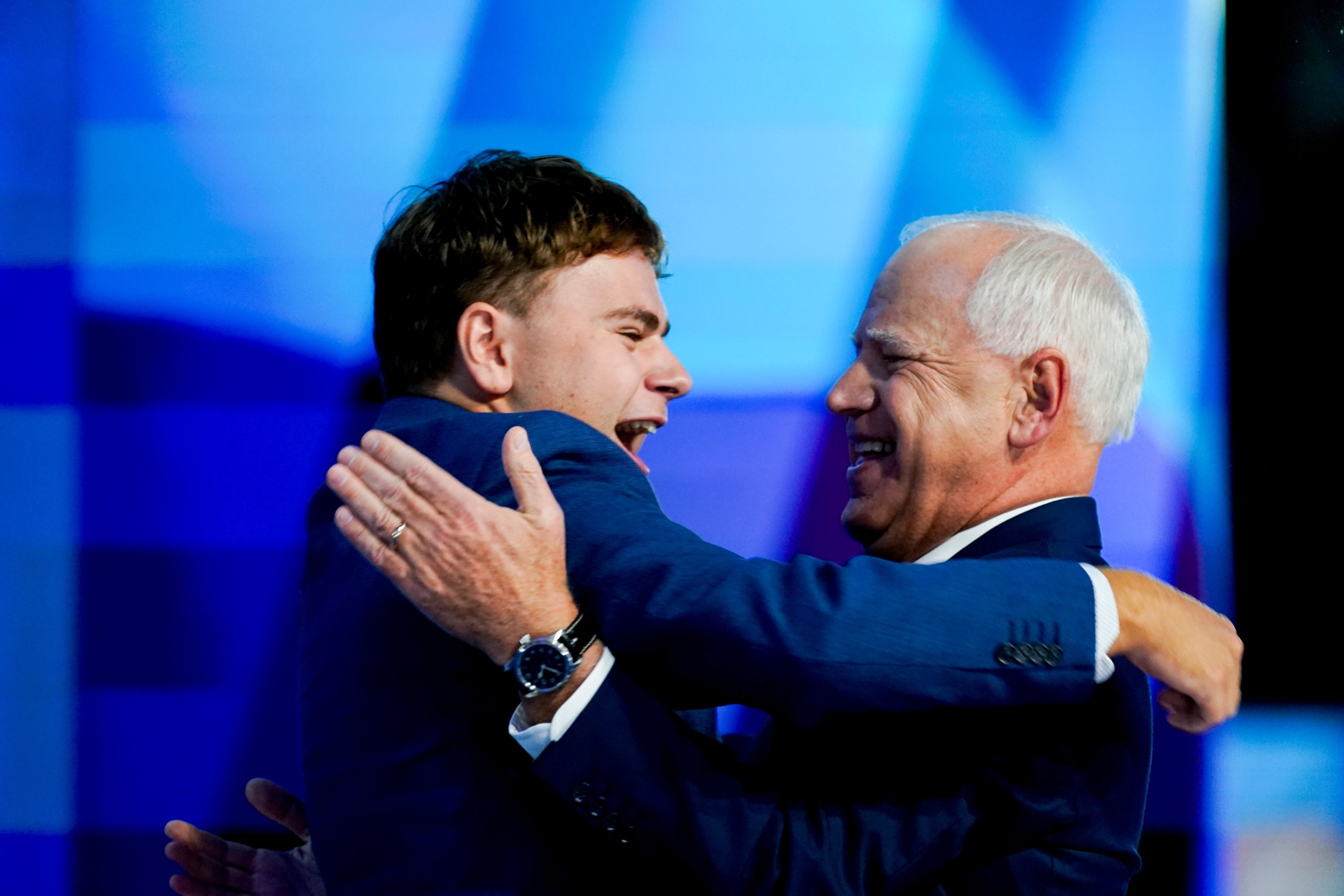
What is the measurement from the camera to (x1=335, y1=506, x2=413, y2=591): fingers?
4.26 feet

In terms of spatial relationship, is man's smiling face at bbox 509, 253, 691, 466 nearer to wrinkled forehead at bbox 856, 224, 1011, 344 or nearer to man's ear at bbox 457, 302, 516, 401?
man's ear at bbox 457, 302, 516, 401

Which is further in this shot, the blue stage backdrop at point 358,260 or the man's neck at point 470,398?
the blue stage backdrop at point 358,260

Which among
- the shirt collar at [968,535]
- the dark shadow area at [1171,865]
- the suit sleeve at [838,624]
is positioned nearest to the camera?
the suit sleeve at [838,624]

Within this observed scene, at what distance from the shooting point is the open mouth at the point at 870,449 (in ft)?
6.08

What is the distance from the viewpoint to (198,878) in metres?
1.95

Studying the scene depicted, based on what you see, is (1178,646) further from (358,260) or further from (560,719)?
(358,260)

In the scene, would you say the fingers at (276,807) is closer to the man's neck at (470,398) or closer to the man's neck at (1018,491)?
the man's neck at (470,398)

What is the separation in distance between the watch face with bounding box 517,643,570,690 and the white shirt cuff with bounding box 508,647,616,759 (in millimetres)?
33

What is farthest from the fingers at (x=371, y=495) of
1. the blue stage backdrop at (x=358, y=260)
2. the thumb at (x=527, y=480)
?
the blue stage backdrop at (x=358, y=260)

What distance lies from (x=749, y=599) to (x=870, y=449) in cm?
71

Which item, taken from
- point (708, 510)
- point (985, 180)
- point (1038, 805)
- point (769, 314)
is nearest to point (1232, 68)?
point (985, 180)

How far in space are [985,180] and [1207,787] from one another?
1.33 meters

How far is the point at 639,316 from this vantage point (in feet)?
6.02

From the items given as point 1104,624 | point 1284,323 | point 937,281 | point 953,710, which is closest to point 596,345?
point 937,281
